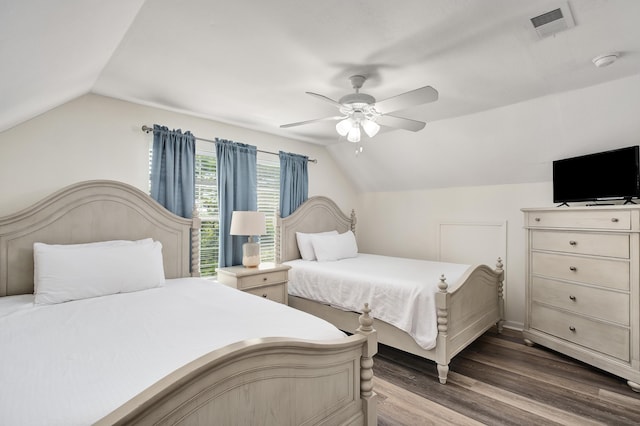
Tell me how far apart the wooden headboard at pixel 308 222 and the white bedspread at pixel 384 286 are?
24 cm

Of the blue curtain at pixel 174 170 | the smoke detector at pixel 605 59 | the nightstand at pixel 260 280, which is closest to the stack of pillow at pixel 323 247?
the nightstand at pixel 260 280

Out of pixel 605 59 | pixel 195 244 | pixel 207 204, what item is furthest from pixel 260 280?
pixel 605 59

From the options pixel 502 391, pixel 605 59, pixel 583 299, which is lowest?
pixel 502 391

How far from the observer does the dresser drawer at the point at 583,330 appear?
2.49 metres

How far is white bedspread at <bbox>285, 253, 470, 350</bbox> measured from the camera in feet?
8.46

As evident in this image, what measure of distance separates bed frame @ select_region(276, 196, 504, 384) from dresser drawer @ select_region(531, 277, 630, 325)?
0.43 meters

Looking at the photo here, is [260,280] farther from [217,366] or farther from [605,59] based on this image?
[605,59]

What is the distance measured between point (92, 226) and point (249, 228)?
4.34 ft

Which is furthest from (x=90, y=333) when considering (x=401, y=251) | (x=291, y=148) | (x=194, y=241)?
(x=401, y=251)

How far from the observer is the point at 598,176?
9.35 feet

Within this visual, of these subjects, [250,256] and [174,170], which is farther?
[250,256]

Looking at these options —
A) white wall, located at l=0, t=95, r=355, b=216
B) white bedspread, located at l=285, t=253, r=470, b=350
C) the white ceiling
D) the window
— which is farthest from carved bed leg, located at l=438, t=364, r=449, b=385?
white wall, located at l=0, t=95, r=355, b=216

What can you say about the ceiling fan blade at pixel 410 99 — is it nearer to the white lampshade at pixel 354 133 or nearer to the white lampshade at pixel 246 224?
the white lampshade at pixel 354 133

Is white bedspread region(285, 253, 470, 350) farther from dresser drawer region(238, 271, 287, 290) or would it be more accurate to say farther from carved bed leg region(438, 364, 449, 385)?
dresser drawer region(238, 271, 287, 290)
